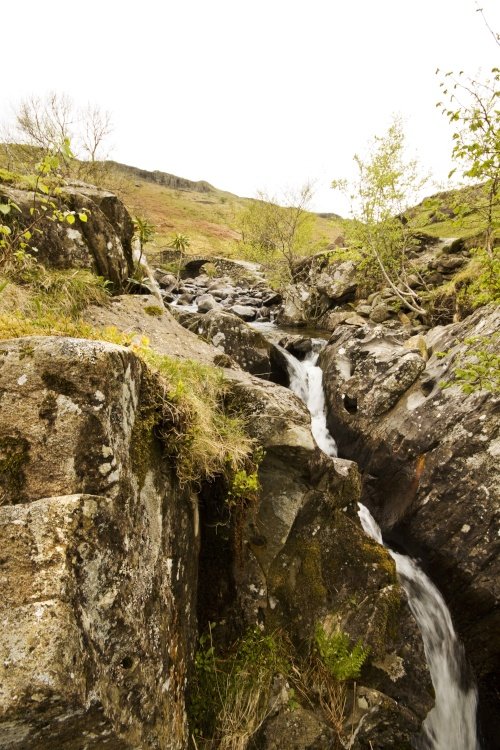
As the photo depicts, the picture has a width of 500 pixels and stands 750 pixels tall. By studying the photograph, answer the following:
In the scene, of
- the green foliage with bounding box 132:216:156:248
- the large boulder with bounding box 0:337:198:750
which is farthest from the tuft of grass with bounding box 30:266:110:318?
the large boulder with bounding box 0:337:198:750

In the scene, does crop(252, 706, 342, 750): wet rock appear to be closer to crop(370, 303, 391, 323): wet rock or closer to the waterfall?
the waterfall

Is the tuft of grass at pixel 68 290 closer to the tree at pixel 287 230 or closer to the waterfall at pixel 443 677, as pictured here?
the waterfall at pixel 443 677

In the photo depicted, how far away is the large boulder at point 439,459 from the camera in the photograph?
6.98 m

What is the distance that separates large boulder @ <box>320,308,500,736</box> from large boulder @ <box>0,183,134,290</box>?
22.1ft

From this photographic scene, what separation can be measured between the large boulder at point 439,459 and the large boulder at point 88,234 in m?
6.75

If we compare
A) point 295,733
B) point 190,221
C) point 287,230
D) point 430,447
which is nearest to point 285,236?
point 287,230

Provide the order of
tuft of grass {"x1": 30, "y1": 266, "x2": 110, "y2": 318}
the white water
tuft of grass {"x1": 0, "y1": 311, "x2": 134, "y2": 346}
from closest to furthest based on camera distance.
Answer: tuft of grass {"x1": 0, "y1": 311, "x2": 134, "y2": 346} → tuft of grass {"x1": 30, "y1": 266, "x2": 110, "y2": 318} → the white water

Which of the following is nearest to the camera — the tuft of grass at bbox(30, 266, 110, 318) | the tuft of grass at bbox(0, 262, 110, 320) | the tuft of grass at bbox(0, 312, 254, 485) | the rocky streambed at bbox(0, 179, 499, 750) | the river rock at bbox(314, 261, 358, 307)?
the rocky streambed at bbox(0, 179, 499, 750)

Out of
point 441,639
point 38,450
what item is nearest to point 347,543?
A: point 441,639

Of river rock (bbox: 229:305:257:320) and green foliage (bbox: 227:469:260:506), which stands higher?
river rock (bbox: 229:305:257:320)

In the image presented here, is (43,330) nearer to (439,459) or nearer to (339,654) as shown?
(339,654)

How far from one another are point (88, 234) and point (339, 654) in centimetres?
837

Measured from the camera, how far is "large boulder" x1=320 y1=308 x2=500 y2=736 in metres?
6.98

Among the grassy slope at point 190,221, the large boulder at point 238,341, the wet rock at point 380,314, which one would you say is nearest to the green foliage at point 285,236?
the wet rock at point 380,314
